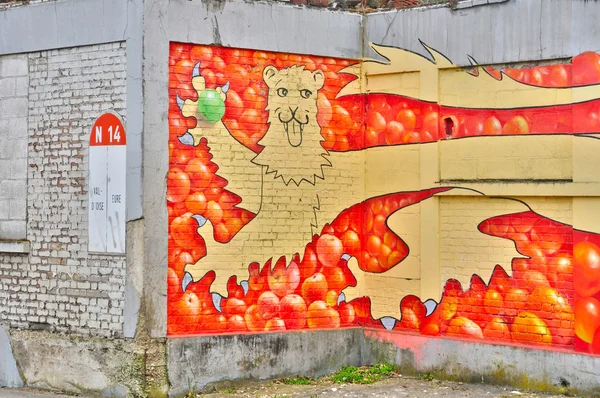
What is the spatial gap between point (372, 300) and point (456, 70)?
2989 mm

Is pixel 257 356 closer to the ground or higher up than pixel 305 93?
closer to the ground

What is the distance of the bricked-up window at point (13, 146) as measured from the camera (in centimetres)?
1107

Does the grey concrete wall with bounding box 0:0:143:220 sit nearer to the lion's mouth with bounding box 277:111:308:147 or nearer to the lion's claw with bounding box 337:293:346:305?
the lion's mouth with bounding box 277:111:308:147

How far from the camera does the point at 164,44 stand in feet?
33.1

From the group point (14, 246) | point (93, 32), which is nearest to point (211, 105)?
point (93, 32)

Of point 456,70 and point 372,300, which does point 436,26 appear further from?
point 372,300

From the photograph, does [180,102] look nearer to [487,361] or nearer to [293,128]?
[293,128]

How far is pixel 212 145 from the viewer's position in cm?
1040

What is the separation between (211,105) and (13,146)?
2.66m

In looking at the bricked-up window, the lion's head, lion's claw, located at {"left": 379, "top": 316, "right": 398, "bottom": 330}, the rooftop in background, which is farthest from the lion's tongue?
the bricked-up window

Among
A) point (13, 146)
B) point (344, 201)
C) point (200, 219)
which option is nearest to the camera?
point (200, 219)

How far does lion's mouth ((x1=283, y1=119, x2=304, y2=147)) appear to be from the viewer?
1092 centimetres

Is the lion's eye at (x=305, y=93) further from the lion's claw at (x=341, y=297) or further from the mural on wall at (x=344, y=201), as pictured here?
the lion's claw at (x=341, y=297)

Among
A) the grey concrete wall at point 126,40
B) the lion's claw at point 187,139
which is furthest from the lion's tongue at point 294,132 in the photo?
the grey concrete wall at point 126,40
